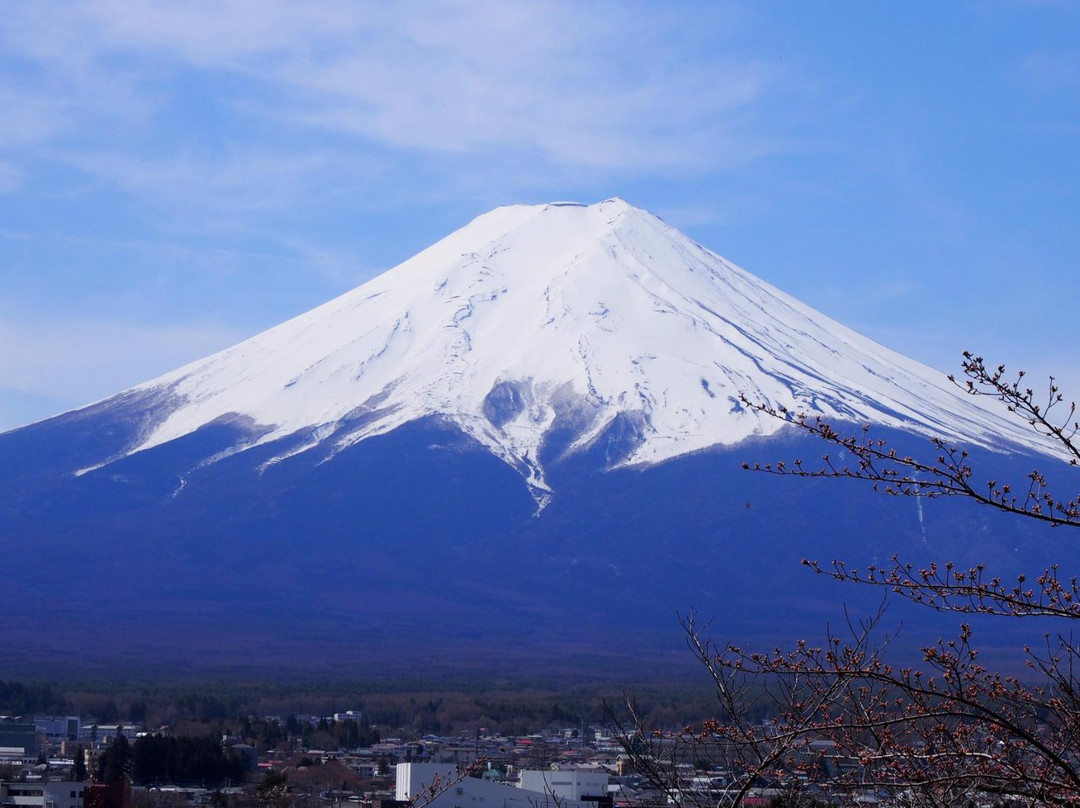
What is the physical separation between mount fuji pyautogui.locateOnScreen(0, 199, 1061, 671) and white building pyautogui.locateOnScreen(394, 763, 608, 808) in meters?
41.0

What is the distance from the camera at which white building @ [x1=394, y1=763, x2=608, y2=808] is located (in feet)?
80.6

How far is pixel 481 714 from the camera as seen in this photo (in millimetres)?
51188

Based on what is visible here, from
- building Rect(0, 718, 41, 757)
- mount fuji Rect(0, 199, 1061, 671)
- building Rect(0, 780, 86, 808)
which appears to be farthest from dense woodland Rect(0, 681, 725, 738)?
building Rect(0, 780, 86, 808)

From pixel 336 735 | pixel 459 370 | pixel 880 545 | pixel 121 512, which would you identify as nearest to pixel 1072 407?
pixel 336 735

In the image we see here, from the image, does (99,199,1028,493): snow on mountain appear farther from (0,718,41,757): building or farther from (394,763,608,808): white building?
(394,763,608,808): white building

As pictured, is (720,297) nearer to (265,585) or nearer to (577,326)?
(577,326)

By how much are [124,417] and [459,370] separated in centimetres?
2371

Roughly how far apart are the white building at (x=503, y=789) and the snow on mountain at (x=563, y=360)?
6784cm

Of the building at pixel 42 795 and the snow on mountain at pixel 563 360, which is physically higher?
the snow on mountain at pixel 563 360

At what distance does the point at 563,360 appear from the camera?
11450cm

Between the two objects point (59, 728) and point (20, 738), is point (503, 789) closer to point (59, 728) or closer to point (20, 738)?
point (20, 738)

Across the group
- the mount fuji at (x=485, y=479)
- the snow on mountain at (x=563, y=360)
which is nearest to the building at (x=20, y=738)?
the mount fuji at (x=485, y=479)

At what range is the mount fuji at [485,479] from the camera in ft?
263

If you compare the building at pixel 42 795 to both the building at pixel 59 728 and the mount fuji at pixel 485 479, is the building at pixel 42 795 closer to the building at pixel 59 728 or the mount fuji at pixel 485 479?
the building at pixel 59 728
